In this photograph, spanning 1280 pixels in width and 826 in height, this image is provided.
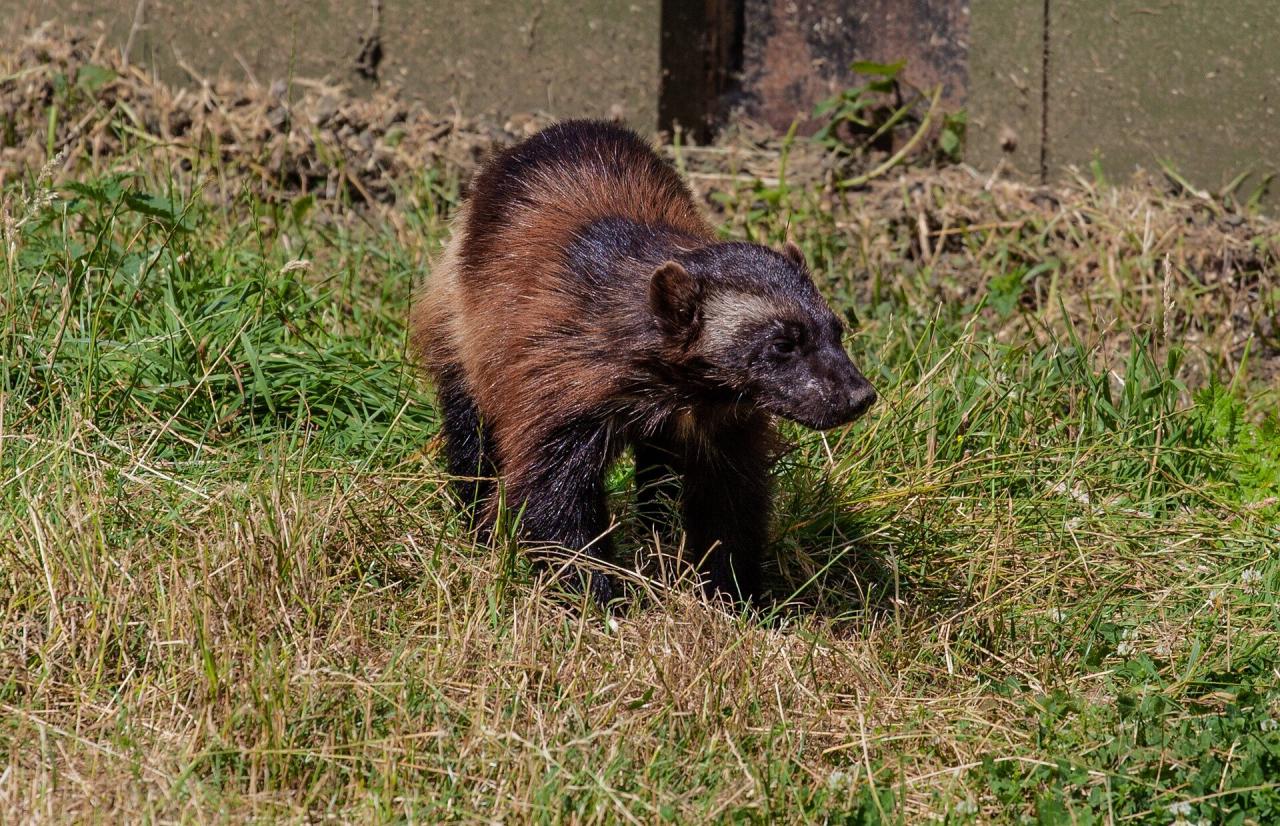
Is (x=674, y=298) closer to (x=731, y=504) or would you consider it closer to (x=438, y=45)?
(x=731, y=504)

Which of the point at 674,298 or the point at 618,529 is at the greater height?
the point at 674,298

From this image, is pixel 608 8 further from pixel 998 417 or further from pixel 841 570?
pixel 841 570

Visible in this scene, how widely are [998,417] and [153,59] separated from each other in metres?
4.32

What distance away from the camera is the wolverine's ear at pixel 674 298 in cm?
407

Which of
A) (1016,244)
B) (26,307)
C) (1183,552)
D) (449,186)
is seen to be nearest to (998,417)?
(1183,552)

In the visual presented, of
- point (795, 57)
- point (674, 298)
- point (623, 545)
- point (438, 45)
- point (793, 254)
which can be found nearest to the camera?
point (674, 298)

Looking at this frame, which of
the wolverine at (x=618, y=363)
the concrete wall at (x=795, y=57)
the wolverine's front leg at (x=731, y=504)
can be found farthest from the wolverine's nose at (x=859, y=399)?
the concrete wall at (x=795, y=57)

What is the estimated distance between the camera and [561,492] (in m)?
4.20

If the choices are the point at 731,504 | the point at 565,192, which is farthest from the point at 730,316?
the point at 565,192

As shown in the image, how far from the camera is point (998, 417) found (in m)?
5.37

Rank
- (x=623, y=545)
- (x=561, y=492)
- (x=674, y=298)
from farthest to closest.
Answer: (x=623, y=545), (x=561, y=492), (x=674, y=298)

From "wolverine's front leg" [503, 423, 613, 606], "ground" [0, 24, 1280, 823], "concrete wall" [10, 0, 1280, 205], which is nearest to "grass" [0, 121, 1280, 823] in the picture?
"ground" [0, 24, 1280, 823]

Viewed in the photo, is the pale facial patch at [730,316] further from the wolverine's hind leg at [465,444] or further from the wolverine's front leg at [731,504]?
the wolverine's hind leg at [465,444]

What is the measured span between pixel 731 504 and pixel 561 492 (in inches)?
21.9
